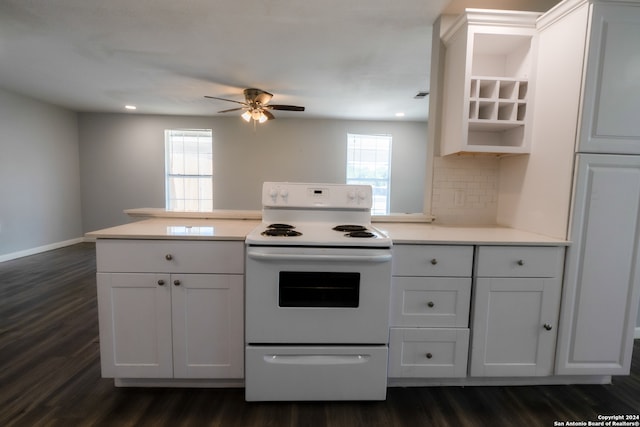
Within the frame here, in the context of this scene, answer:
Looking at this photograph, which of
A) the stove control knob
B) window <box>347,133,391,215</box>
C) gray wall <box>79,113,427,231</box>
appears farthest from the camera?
window <box>347,133,391,215</box>

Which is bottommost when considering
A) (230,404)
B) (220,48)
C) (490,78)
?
(230,404)

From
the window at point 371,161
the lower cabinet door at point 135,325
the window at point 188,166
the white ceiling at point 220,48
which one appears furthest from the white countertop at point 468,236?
the window at point 188,166

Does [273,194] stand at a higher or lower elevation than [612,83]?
lower

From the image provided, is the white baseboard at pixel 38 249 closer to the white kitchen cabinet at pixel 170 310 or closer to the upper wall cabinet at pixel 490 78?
the white kitchen cabinet at pixel 170 310

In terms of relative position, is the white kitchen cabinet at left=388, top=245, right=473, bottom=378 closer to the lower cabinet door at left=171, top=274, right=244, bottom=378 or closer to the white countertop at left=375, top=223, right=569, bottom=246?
the white countertop at left=375, top=223, right=569, bottom=246

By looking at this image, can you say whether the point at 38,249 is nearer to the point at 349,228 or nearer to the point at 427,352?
the point at 349,228

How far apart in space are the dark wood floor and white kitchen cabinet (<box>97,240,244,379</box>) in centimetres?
14

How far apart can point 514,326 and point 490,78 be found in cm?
146

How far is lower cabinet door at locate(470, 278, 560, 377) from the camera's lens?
1.55 m

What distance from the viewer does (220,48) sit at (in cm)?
265

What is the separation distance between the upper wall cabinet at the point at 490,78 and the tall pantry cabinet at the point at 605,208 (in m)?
0.34

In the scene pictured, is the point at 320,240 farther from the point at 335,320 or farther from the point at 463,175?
the point at 463,175

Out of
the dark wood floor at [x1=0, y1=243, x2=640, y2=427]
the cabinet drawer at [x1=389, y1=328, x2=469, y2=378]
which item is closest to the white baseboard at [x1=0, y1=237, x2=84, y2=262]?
the dark wood floor at [x1=0, y1=243, x2=640, y2=427]

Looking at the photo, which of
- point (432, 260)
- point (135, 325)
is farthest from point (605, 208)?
point (135, 325)
